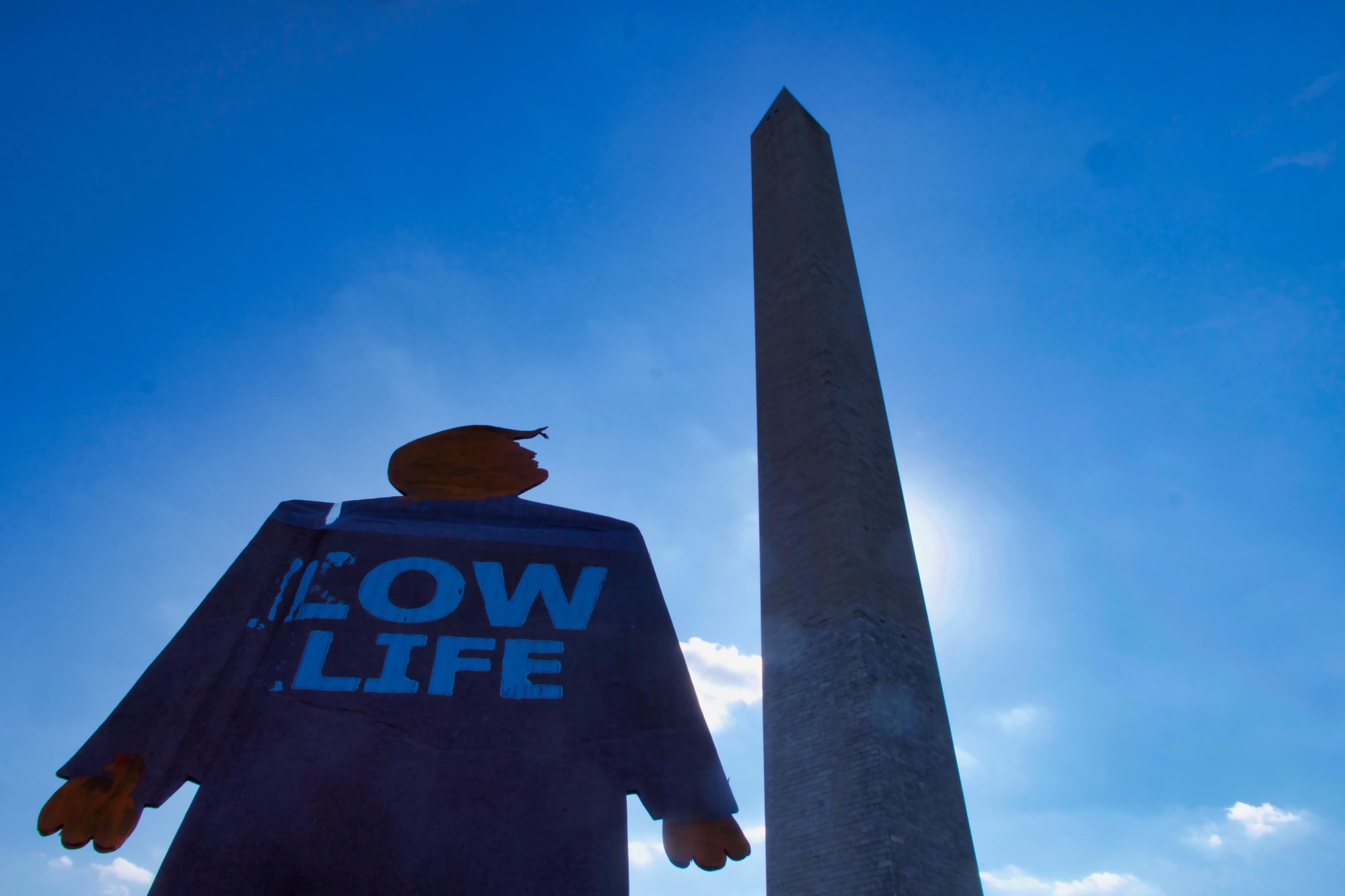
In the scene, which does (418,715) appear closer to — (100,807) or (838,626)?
(100,807)

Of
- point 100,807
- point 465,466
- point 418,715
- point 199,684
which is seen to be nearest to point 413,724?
point 418,715

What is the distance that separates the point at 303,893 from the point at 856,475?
7.91m

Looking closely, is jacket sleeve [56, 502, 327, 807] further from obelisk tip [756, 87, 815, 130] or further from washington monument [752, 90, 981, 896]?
obelisk tip [756, 87, 815, 130]

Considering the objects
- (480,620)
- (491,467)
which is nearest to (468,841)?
(480,620)

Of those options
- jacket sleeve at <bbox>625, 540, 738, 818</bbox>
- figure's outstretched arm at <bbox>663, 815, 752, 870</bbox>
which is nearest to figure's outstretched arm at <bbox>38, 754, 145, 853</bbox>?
jacket sleeve at <bbox>625, 540, 738, 818</bbox>

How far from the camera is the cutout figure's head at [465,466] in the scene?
20.6ft

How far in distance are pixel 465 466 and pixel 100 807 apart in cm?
308

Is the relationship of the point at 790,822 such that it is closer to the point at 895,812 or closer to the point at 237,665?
the point at 895,812

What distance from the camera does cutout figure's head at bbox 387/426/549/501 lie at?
628 centimetres

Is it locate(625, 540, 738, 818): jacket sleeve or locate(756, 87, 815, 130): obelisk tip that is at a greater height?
locate(756, 87, 815, 130): obelisk tip

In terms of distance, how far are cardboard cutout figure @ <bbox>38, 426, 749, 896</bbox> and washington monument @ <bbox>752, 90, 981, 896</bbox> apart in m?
4.14

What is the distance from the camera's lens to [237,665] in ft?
16.4

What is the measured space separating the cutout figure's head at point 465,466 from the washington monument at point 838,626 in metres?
4.63

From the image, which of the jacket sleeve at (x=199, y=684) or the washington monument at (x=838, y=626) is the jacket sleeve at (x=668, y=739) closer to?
the jacket sleeve at (x=199, y=684)
